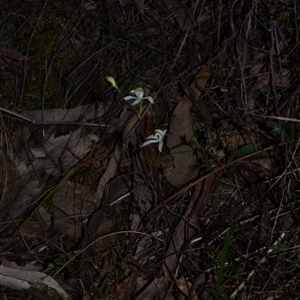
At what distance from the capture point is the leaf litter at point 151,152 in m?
2.73

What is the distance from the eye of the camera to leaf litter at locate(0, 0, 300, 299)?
2729 millimetres

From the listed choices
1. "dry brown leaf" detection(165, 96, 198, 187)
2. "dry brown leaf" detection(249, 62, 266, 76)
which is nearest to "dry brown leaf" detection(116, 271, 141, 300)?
"dry brown leaf" detection(165, 96, 198, 187)

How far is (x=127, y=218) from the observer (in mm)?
2871

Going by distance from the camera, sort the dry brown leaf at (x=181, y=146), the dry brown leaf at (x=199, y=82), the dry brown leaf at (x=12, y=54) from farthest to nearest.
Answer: the dry brown leaf at (x=12, y=54) → the dry brown leaf at (x=199, y=82) → the dry brown leaf at (x=181, y=146)

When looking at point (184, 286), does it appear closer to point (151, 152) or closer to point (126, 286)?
point (126, 286)

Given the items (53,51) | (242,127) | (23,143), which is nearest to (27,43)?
(53,51)

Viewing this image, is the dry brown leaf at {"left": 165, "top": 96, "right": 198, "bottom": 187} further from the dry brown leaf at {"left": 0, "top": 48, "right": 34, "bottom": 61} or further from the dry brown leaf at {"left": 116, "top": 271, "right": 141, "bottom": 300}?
the dry brown leaf at {"left": 0, "top": 48, "right": 34, "bottom": 61}

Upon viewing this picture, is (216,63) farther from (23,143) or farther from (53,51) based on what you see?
(23,143)

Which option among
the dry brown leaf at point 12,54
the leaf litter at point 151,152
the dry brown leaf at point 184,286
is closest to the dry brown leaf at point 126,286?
the leaf litter at point 151,152

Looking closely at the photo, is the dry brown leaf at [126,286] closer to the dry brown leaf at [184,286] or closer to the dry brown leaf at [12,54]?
the dry brown leaf at [184,286]

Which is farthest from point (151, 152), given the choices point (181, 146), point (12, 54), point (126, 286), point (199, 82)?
point (12, 54)

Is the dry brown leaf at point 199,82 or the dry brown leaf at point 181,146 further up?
the dry brown leaf at point 199,82

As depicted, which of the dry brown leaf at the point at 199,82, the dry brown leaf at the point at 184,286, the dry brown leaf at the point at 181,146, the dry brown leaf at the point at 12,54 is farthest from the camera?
the dry brown leaf at the point at 12,54

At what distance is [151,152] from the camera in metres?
2.88
